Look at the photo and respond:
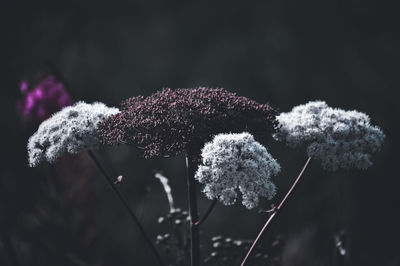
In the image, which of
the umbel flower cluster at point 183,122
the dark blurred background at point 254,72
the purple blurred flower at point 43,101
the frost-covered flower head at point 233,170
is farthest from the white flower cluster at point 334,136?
the dark blurred background at point 254,72

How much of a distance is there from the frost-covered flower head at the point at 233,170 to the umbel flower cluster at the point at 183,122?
14 centimetres

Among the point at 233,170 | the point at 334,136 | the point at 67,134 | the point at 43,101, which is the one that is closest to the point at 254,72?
the point at 43,101

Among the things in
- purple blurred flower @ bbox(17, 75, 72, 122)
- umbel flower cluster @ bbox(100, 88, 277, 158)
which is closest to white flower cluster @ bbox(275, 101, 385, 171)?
umbel flower cluster @ bbox(100, 88, 277, 158)

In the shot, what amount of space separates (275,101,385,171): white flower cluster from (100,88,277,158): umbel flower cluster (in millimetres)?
264

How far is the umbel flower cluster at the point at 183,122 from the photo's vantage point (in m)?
2.98

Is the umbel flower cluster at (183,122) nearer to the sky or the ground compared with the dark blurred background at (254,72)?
nearer to the ground

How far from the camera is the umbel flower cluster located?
2.98 m

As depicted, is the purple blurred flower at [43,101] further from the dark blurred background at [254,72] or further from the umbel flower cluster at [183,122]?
the umbel flower cluster at [183,122]

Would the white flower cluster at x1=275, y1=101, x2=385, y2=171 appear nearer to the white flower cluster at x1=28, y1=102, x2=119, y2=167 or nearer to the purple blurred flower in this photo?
the white flower cluster at x1=28, y1=102, x2=119, y2=167

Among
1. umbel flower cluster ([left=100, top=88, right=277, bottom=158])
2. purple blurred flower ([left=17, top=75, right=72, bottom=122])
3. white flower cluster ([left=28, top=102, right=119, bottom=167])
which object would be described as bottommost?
umbel flower cluster ([left=100, top=88, right=277, bottom=158])

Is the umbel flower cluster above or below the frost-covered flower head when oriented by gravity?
above

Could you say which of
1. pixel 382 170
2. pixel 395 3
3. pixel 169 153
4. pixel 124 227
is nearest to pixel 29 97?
pixel 169 153

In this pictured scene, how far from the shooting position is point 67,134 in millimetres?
3188

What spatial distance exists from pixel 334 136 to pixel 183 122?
43.6 inches
